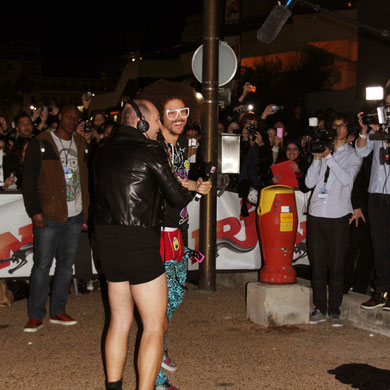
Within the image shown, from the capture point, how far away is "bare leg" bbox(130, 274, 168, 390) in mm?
3812

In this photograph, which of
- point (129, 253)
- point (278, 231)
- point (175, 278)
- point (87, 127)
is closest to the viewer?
point (129, 253)

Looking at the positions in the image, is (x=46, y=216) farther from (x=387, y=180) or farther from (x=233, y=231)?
(x=387, y=180)

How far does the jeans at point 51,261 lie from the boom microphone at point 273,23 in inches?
176

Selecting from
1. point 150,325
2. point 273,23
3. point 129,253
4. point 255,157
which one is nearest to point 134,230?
point 129,253

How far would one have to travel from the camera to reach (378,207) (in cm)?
630

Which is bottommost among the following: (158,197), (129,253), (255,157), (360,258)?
(360,258)

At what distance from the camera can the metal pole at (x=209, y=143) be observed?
7.98 m

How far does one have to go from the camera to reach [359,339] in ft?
19.2

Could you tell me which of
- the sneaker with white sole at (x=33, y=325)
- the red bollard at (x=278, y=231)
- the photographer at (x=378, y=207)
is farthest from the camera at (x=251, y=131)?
the sneaker with white sole at (x=33, y=325)

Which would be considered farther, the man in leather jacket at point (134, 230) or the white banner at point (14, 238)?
the white banner at point (14, 238)

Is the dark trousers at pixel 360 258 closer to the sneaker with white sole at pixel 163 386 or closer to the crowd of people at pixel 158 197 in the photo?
the crowd of people at pixel 158 197

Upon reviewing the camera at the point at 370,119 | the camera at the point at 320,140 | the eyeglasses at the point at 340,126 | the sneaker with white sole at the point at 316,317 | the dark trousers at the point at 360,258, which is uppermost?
the camera at the point at 370,119

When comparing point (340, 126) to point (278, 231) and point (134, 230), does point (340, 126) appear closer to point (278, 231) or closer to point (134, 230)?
point (278, 231)

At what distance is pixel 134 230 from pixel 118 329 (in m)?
0.66
